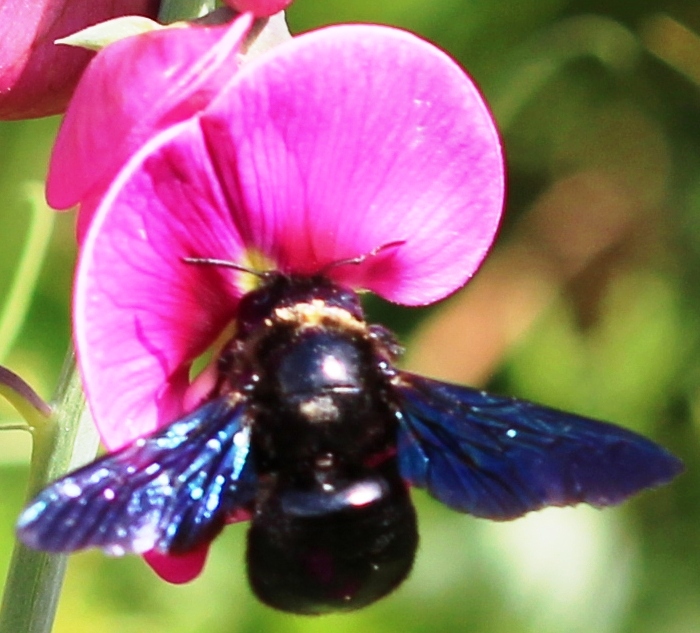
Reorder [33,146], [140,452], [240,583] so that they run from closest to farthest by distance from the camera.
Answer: [140,452] < [240,583] < [33,146]

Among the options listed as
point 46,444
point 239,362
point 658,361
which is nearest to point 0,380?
point 46,444

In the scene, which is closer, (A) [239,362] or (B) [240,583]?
(A) [239,362]

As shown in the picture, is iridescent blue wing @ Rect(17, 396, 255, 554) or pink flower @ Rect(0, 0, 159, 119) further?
pink flower @ Rect(0, 0, 159, 119)

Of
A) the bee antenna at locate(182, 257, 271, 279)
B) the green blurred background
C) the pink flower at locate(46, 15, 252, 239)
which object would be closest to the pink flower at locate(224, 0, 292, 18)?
the pink flower at locate(46, 15, 252, 239)

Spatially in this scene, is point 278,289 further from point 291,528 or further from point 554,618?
point 554,618

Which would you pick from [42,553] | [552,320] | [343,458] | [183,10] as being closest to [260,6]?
[183,10]

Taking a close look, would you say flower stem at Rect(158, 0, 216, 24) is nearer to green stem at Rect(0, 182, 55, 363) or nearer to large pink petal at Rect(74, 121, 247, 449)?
large pink petal at Rect(74, 121, 247, 449)
